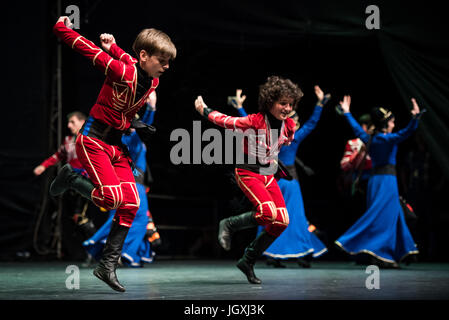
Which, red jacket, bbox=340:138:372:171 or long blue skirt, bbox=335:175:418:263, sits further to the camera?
red jacket, bbox=340:138:372:171

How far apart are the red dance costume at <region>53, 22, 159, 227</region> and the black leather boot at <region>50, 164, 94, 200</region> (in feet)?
1.06

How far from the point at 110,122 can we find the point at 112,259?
Answer: 89cm

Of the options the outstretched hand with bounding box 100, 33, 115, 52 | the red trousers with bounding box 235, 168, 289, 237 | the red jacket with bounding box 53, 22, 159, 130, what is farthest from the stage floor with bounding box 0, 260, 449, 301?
the outstretched hand with bounding box 100, 33, 115, 52

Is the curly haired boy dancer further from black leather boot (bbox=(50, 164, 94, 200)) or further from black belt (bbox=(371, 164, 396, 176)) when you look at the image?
black belt (bbox=(371, 164, 396, 176))

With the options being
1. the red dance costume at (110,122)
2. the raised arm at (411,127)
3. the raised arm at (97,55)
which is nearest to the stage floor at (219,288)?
the red dance costume at (110,122)

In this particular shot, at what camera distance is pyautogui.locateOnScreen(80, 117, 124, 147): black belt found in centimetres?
412

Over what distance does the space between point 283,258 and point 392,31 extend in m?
2.72

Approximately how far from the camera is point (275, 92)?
4801mm

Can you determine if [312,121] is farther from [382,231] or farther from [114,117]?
[114,117]

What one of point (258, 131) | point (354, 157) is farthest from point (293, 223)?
point (258, 131)

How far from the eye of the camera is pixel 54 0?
8.30 meters

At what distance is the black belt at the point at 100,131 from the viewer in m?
4.12

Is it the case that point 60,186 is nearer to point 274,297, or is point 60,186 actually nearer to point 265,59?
point 274,297
